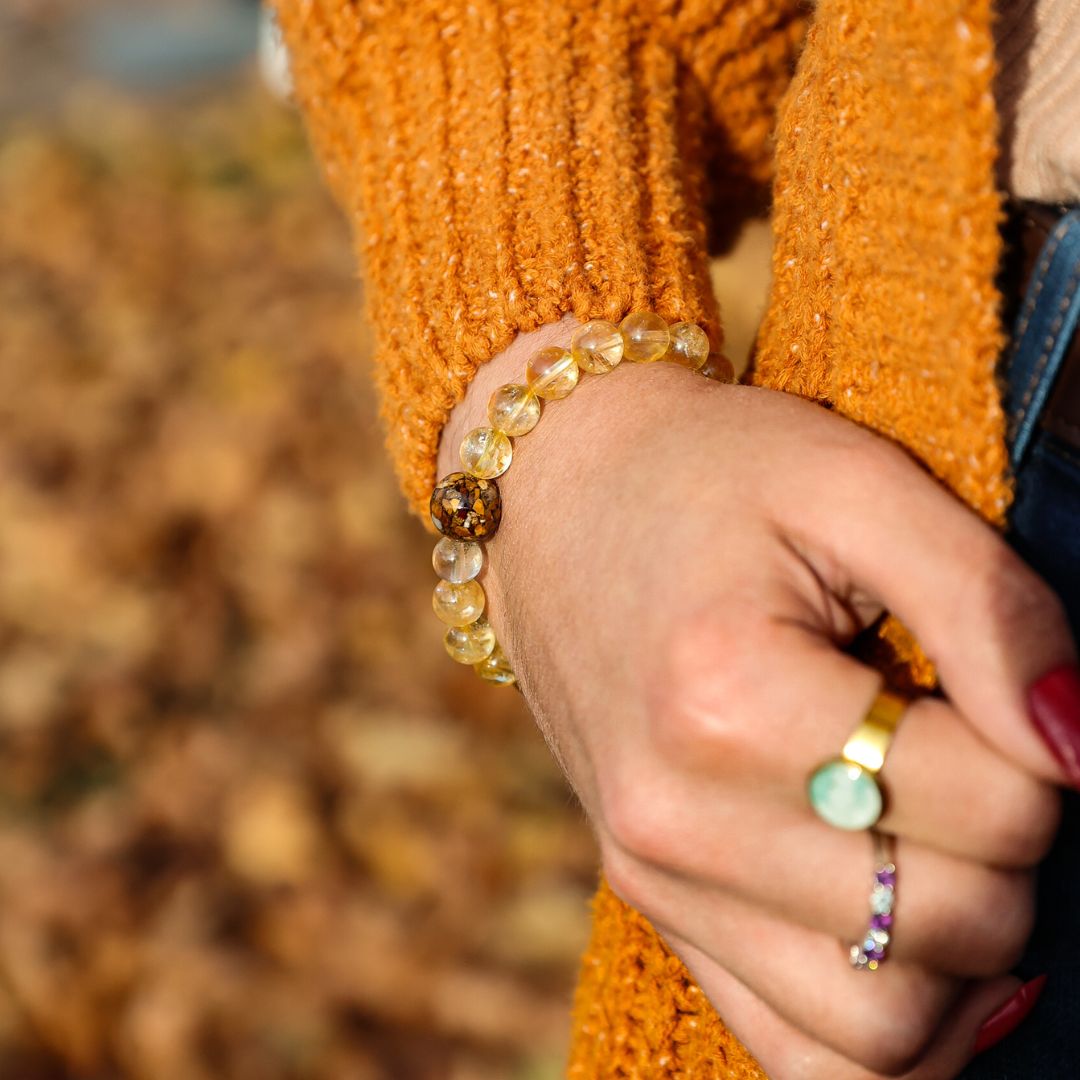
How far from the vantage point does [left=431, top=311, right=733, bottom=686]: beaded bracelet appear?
765 mm

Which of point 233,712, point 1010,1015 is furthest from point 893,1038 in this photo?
point 233,712

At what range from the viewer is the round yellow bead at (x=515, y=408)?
2.55 ft

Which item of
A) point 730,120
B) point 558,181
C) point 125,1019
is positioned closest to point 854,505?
point 558,181

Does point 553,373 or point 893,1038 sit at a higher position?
point 553,373

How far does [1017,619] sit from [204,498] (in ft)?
7.62

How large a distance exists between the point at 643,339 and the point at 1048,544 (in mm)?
295

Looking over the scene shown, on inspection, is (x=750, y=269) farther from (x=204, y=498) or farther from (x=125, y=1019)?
(x=125, y=1019)

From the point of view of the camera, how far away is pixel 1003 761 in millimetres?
573

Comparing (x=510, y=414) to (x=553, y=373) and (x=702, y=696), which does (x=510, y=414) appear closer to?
(x=553, y=373)

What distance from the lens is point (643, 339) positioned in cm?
77

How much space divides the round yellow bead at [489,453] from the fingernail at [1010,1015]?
0.46 meters

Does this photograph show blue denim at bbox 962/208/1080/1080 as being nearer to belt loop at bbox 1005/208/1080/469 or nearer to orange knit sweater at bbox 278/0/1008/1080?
belt loop at bbox 1005/208/1080/469

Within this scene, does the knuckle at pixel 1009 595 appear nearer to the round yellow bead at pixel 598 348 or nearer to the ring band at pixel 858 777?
the ring band at pixel 858 777

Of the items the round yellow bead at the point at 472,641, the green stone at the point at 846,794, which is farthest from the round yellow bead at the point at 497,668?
the green stone at the point at 846,794
